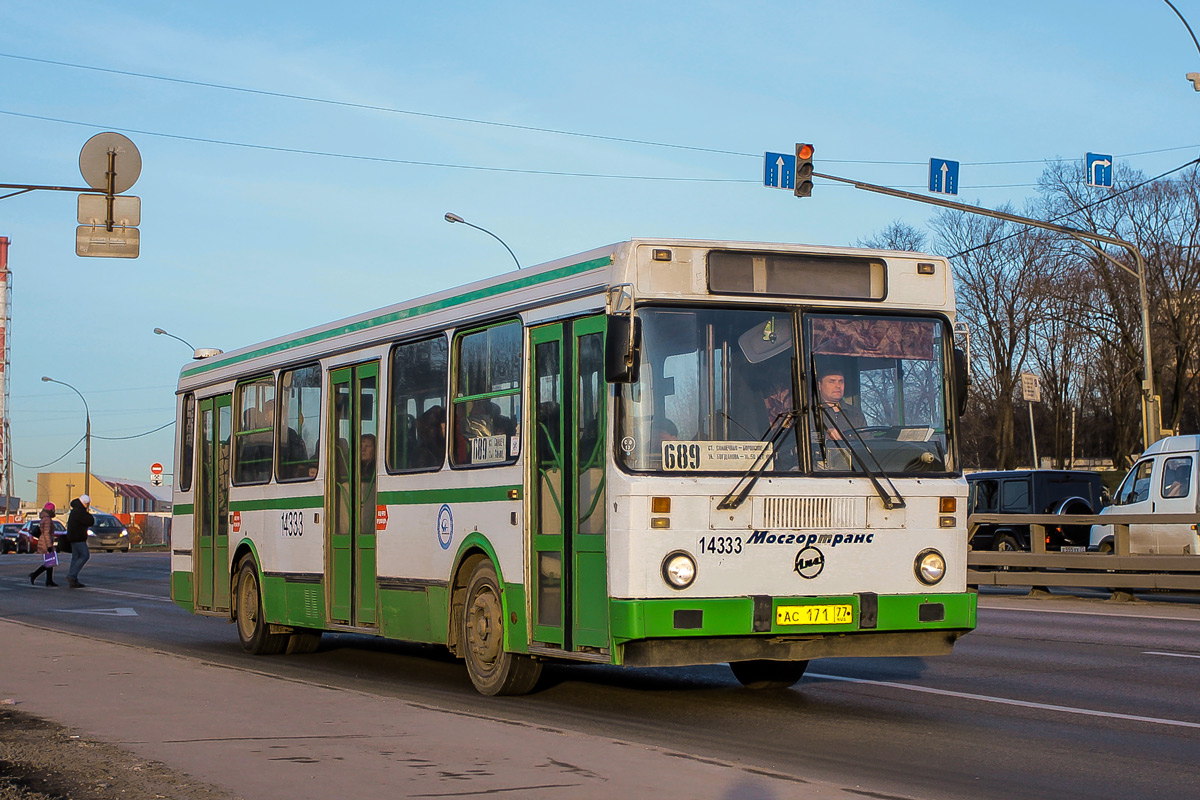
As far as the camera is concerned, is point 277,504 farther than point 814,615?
Yes

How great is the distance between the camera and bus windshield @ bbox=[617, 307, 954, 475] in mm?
9023

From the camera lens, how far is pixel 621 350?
8.70 m

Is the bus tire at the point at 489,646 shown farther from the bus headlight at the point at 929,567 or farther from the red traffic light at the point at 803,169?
the red traffic light at the point at 803,169

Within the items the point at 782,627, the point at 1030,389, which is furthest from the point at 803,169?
the point at 1030,389

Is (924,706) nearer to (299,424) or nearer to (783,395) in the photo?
(783,395)

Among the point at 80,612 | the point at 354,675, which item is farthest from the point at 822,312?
the point at 80,612

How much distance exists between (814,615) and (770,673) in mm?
1989

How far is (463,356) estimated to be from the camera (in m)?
11.1

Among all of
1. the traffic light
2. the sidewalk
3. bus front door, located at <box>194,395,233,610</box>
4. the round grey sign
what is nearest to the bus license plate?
the sidewalk

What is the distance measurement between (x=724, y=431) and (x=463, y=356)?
2.76 metres

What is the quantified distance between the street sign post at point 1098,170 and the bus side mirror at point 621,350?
68.5 feet

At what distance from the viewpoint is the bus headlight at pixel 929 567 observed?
9461 millimetres

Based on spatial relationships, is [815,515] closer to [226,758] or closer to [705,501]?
[705,501]

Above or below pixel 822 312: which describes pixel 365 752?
below
